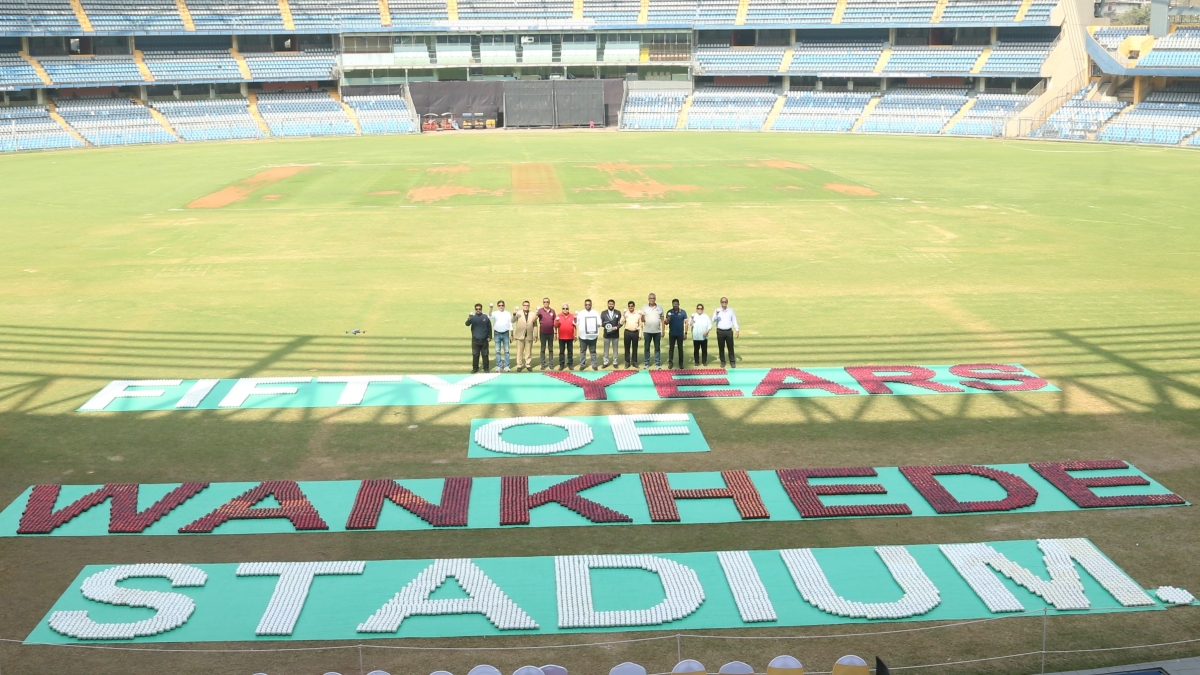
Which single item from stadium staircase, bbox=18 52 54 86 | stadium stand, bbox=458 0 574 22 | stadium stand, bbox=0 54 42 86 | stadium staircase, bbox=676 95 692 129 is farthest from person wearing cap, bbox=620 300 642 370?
stadium stand, bbox=458 0 574 22

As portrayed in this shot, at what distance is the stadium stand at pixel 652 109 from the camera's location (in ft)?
274

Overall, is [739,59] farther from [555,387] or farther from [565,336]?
[555,387]

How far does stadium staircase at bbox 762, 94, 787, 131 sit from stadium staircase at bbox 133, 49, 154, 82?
152 ft

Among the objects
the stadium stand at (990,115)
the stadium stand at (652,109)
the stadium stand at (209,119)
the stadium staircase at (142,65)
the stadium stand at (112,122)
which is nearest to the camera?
the stadium stand at (990,115)

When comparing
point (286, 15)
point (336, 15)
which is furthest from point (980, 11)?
point (286, 15)

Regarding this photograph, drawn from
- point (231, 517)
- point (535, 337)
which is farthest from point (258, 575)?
point (535, 337)

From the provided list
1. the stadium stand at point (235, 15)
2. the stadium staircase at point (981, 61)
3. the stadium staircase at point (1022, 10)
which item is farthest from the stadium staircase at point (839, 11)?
the stadium stand at point (235, 15)

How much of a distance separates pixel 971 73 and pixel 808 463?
233 feet

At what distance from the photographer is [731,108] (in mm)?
83500

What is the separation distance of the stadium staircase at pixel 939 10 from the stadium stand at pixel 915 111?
17.2 ft

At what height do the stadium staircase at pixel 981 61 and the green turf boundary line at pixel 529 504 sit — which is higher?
the stadium staircase at pixel 981 61

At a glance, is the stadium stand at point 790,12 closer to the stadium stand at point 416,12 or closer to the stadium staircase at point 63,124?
the stadium stand at point 416,12

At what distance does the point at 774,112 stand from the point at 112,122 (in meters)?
48.8

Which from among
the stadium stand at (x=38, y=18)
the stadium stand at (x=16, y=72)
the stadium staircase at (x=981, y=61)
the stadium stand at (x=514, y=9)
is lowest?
the stadium stand at (x=16, y=72)
